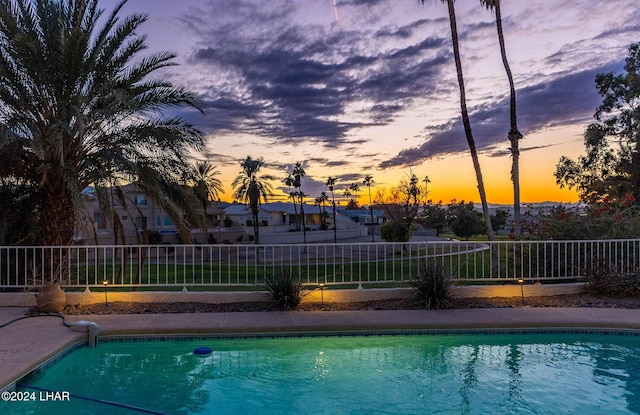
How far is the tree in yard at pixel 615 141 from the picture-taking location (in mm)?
24188

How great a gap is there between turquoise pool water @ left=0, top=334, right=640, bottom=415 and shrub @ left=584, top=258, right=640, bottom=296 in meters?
2.35

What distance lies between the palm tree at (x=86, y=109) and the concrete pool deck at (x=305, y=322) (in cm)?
209

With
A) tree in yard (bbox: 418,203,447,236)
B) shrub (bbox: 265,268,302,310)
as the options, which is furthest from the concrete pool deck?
tree in yard (bbox: 418,203,447,236)

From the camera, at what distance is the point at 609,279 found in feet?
28.7

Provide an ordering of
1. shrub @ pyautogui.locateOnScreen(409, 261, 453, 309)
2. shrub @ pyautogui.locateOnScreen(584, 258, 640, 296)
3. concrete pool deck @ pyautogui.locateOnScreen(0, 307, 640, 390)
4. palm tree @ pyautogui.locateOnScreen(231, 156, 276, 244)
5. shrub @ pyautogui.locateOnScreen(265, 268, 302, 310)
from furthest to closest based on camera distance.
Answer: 1. palm tree @ pyautogui.locateOnScreen(231, 156, 276, 244)
2. shrub @ pyautogui.locateOnScreen(584, 258, 640, 296)
3. shrub @ pyautogui.locateOnScreen(409, 261, 453, 309)
4. shrub @ pyautogui.locateOnScreen(265, 268, 302, 310)
5. concrete pool deck @ pyautogui.locateOnScreen(0, 307, 640, 390)

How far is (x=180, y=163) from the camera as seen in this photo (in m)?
9.41

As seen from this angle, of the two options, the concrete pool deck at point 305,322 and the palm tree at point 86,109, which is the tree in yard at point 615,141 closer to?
the concrete pool deck at point 305,322

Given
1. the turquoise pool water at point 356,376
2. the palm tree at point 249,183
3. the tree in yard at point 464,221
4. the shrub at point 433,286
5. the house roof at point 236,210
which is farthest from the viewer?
the house roof at point 236,210

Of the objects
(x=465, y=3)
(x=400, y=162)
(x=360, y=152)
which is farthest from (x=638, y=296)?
(x=400, y=162)

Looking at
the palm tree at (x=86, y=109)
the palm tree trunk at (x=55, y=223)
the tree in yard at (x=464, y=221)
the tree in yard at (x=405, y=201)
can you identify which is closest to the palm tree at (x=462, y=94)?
the palm tree at (x=86, y=109)

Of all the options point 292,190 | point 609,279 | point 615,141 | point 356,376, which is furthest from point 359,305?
point 292,190

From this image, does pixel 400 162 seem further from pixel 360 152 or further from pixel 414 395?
pixel 414 395

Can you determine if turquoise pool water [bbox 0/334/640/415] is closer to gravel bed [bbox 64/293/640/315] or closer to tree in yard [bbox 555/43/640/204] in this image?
gravel bed [bbox 64/293/640/315]

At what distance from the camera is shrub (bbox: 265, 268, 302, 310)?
7.82m
